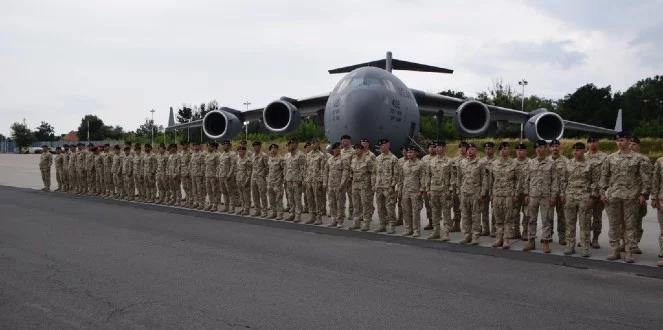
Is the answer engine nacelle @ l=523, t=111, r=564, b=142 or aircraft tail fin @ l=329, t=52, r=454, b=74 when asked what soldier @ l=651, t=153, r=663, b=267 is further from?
aircraft tail fin @ l=329, t=52, r=454, b=74

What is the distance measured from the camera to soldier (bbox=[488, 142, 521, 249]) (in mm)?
7988

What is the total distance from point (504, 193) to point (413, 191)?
153 centimetres

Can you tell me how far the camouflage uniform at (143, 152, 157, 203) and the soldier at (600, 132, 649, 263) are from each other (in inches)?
439

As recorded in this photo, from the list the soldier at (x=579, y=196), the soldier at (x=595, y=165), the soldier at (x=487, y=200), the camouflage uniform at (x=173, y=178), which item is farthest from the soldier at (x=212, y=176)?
the soldier at (x=595, y=165)

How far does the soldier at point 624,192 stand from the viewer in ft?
22.9

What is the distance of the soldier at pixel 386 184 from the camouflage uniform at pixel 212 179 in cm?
465

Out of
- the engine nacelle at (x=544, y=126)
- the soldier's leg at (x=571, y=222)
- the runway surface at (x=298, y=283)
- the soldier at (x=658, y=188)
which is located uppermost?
the engine nacelle at (x=544, y=126)

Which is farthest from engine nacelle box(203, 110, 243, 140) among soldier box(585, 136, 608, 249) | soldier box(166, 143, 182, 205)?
soldier box(585, 136, 608, 249)

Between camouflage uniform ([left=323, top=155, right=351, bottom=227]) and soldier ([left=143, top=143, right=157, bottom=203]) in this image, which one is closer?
camouflage uniform ([left=323, top=155, right=351, bottom=227])

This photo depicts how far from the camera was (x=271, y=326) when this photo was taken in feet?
14.0

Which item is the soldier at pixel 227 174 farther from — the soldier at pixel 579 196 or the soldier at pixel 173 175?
the soldier at pixel 579 196

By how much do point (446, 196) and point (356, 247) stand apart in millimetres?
1846

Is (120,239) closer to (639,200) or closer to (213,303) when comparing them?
(213,303)

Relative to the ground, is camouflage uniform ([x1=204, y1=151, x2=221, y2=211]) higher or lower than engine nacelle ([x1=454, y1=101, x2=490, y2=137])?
lower
